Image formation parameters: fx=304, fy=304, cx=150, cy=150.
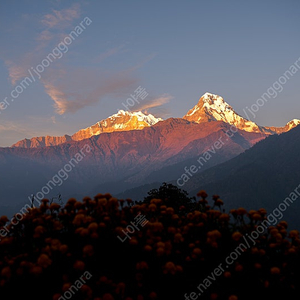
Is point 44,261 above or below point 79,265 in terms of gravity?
above

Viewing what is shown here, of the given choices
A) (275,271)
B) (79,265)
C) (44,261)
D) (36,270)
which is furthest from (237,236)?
(36,270)

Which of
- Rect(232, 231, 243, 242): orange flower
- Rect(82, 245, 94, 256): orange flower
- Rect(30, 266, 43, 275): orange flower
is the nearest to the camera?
Rect(30, 266, 43, 275): orange flower

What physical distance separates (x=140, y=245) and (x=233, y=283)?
71.7 inches

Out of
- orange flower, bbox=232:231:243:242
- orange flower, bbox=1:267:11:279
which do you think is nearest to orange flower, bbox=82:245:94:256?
orange flower, bbox=1:267:11:279

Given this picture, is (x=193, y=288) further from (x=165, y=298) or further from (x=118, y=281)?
(x=118, y=281)

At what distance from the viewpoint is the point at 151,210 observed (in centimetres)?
689

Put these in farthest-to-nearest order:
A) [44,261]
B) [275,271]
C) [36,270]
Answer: [275,271] → [44,261] → [36,270]

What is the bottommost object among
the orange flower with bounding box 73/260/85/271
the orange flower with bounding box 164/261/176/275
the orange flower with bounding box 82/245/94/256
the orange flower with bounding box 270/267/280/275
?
the orange flower with bounding box 270/267/280/275

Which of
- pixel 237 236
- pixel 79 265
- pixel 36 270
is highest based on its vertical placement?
pixel 36 270

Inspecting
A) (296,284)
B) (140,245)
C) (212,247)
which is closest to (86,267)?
(140,245)

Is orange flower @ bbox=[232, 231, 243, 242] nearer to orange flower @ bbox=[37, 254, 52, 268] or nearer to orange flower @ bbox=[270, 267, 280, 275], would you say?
orange flower @ bbox=[270, 267, 280, 275]

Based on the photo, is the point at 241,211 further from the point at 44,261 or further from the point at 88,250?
the point at 44,261

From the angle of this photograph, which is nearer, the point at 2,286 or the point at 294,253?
the point at 2,286

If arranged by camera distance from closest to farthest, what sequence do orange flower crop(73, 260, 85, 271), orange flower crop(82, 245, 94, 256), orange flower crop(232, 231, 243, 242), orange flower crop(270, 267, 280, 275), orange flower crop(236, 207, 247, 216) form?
orange flower crop(73, 260, 85, 271)
orange flower crop(82, 245, 94, 256)
orange flower crop(270, 267, 280, 275)
orange flower crop(232, 231, 243, 242)
orange flower crop(236, 207, 247, 216)
